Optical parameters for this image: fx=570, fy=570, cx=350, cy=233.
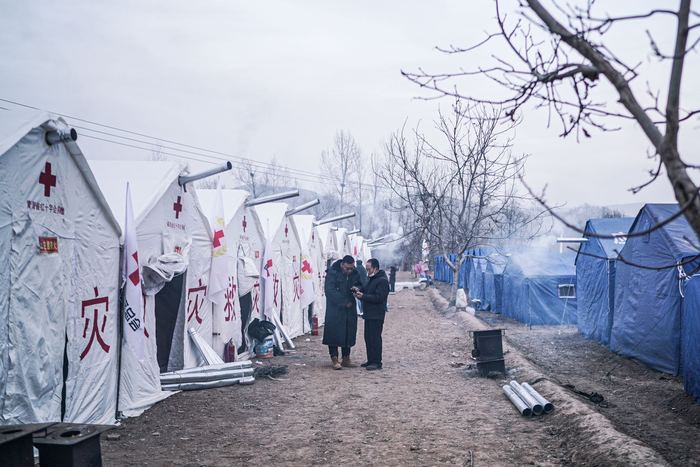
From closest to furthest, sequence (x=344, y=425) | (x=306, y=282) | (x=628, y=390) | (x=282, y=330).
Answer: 1. (x=344, y=425)
2. (x=628, y=390)
3. (x=282, y=330)
4. (x=306, y=282)

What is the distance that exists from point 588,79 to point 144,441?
5.72 metres

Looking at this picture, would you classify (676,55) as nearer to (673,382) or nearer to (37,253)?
(37,253)

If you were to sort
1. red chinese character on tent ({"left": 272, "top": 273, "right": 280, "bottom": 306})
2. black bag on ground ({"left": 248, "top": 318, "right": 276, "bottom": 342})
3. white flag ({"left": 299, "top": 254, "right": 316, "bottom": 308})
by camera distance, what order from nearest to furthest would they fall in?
black bag on ground ({"left": 248, "top": 318, "right": 276, "bottom": 342})
red chinese character on tent ({"left": 272, "top": 273, "right": 280, "bottom": 306})
white flag ({"left": 299, "top": 254, "right": 316, "bottom": 308})

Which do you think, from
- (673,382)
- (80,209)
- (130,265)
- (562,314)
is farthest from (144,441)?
(562,314)

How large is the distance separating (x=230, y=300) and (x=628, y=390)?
7.23 meters

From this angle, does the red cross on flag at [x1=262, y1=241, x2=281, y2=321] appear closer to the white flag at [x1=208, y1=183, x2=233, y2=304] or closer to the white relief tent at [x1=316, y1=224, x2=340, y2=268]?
the white flag at [x1=208, y1=183, x2=233, y2=304]

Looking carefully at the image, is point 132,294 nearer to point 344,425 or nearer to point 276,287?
point 344,425

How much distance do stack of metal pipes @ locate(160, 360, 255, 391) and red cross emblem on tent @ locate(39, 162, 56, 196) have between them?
370 cm

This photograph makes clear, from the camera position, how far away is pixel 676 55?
7.90 feet

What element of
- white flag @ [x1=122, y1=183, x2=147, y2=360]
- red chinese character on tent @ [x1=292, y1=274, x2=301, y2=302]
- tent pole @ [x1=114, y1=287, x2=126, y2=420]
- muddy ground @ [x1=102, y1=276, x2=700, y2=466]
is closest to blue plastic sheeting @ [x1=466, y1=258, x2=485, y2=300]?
red chinese character on tent @ [x1=292, y1=274, x2=301, y2=302]

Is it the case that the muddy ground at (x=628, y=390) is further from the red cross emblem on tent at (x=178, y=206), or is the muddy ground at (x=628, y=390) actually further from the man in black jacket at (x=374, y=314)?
the red cross emblem on tent at (x=178, y=206)

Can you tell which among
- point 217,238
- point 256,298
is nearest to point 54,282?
point 217,238

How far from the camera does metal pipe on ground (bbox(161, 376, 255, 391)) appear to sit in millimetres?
8463

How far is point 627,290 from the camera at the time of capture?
12.1 m
